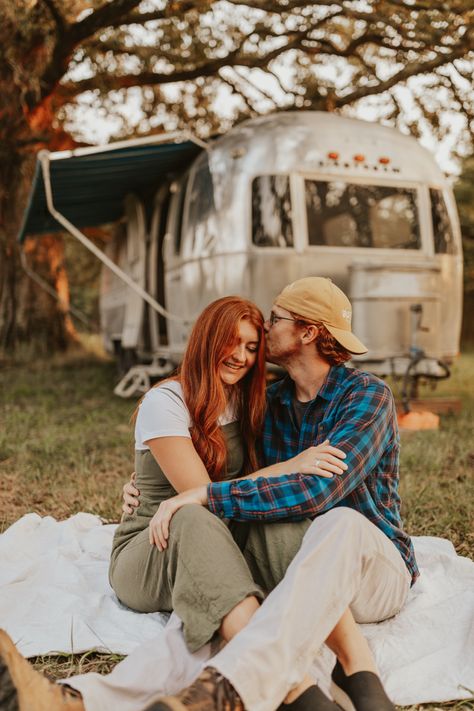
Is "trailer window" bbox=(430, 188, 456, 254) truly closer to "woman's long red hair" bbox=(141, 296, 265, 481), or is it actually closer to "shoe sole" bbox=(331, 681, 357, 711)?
"woman's long red hair" bbox=(141, 296, 265, 481)

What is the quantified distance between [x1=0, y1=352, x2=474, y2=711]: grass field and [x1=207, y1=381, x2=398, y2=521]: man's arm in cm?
65

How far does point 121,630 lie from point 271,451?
0.81 meters

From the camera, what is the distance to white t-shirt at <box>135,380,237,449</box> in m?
2.51

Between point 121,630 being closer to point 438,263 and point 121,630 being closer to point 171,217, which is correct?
point 438,263

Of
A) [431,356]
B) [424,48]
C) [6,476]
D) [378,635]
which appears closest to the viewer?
[378,635]

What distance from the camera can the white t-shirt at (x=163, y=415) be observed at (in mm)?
2508

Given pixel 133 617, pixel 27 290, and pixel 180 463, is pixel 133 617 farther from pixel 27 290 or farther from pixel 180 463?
pixel 27 290

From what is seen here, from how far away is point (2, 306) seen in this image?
11859mm

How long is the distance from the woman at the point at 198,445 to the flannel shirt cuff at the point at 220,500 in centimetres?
7

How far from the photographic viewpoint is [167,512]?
2322 millimetres

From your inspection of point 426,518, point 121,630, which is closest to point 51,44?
point 426,518

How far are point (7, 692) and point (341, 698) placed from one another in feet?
3.00

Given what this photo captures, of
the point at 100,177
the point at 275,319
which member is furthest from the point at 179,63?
the point at 275,319

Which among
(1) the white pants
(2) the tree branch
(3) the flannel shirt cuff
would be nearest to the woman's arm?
(3) the flannel shirt cuff
